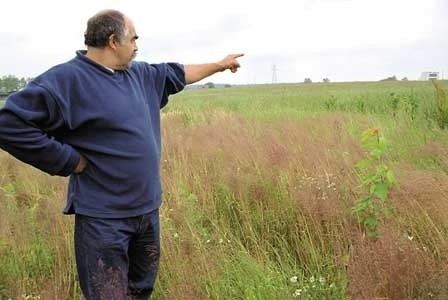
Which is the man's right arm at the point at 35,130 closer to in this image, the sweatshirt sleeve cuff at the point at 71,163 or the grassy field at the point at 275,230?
the sweatshirt sleeve cuff at the point at 71,163

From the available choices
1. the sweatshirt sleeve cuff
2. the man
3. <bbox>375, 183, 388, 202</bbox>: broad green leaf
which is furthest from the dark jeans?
<bbox>375, 183, 388, 202</bbox>: broad green leaf

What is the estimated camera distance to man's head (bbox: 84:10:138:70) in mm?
2186

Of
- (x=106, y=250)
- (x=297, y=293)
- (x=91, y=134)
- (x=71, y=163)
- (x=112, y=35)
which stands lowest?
(x=297, y=293)

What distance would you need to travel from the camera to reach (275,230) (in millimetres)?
3566

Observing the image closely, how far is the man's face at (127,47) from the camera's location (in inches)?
87.7

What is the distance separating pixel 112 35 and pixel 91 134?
48cm

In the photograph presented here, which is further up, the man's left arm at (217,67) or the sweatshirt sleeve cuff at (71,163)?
the man's left arm at (217,67)

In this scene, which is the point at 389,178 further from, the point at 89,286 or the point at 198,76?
the point at 89,286

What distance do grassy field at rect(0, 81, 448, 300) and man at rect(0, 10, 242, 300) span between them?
54 cm

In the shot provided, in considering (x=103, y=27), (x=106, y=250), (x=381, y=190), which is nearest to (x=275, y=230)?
(x=381, y=190)

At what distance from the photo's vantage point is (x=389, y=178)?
2826mm

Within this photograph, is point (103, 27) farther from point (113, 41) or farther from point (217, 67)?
point (217, 67)

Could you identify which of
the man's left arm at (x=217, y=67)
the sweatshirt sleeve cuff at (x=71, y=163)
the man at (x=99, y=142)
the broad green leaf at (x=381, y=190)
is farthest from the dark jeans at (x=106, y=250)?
the broad green leaf at (x=381, y=190)

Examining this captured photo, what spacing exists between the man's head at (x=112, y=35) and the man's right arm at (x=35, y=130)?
0.36 metres
